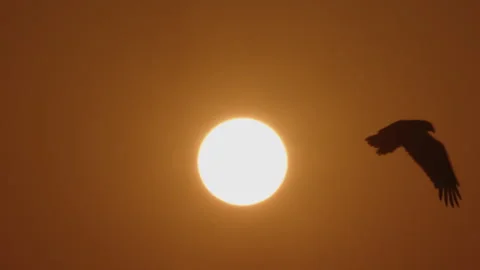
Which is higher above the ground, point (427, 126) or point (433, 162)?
point (427, 126)

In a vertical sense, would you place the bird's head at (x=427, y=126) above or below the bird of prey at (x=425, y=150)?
above

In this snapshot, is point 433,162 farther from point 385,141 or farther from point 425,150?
point 385,141

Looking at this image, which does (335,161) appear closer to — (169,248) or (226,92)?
(226,92)

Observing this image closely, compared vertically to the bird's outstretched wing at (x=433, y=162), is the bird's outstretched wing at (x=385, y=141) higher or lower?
higher

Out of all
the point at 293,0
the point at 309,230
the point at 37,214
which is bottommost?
the point at 309,230

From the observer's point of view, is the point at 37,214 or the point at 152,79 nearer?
the point at 152,79

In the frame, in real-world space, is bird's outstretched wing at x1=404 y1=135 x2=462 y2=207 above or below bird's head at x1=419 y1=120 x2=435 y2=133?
below

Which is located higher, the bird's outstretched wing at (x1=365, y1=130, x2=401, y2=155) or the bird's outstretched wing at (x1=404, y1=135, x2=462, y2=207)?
the bird's outstretched wing at (x1=365, y1=130, x2=401, y2=155)

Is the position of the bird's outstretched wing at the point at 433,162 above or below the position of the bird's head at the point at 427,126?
below

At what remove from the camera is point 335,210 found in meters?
4.08

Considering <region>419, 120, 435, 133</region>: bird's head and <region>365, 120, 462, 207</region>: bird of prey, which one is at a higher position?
<region>419, 120, 435, 133</region>: bird's head

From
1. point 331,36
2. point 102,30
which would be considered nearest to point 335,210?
point 331,36

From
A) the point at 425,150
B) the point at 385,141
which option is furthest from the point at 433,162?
the point at 385,141

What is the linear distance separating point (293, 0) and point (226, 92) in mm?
496
